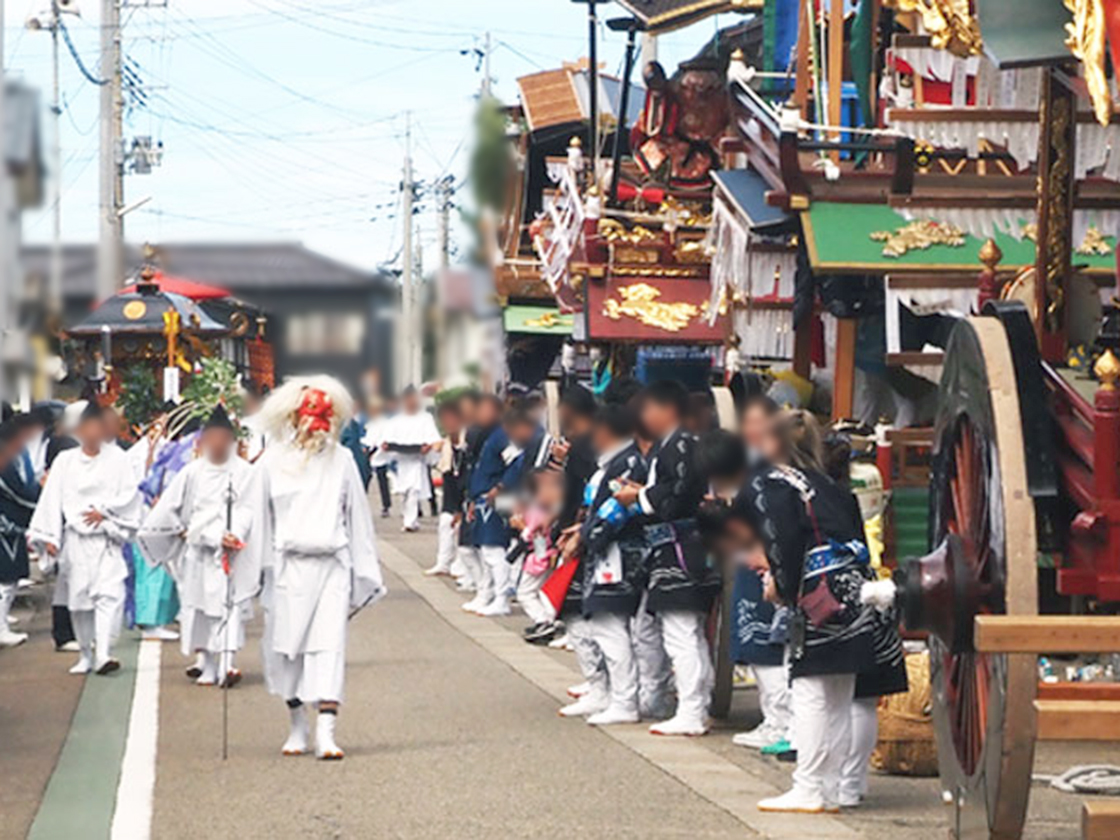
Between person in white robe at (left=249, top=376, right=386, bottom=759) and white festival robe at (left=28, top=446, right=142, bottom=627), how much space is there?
4802mm

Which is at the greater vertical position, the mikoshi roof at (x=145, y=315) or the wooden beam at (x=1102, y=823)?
the mikoshi roof at (x=145, y=315)

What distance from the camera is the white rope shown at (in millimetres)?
8875

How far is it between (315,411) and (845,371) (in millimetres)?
4001

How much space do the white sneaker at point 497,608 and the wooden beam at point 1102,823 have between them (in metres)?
15.4

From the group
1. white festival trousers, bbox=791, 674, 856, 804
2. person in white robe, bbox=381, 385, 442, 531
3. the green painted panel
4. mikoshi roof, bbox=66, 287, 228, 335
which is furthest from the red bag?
person in white robe, bbox=381, 385, 442, 531

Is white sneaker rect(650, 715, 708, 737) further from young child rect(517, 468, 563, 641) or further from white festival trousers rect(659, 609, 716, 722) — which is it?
young child rect(517, 468, 563, 641)

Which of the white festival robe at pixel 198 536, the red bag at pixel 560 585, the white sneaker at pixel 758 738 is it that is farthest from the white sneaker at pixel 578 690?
the white festival robe at pixel 198 536

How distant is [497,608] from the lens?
20.3 metres

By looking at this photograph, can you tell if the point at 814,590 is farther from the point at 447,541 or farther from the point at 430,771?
the point at 447,541

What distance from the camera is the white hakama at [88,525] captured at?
15742 millimetres

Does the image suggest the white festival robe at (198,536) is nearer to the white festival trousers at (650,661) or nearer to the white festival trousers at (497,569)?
the white festival trousers at (650,661)

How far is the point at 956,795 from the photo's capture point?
6.09 m

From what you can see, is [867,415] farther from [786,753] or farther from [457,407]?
[457,407]

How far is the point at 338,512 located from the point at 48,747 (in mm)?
1969
